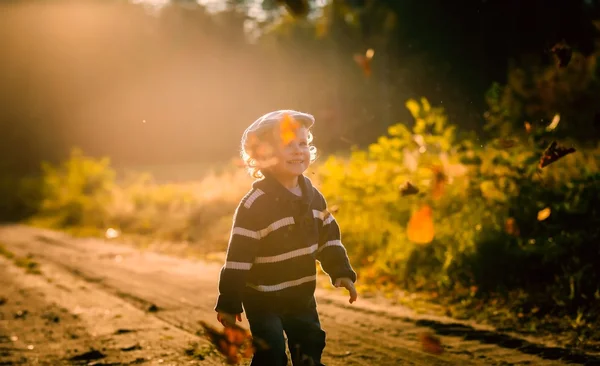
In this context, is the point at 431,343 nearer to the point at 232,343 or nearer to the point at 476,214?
the point at 232,343

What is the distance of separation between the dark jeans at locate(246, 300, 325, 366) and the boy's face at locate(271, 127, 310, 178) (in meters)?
0.70

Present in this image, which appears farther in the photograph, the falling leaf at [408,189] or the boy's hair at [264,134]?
the falling leaf at [408,189]

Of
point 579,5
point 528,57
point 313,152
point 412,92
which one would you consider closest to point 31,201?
point 412,92

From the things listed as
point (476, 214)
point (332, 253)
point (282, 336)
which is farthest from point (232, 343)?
point (476, 214)

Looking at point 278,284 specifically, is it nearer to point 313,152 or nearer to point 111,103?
point 313,152

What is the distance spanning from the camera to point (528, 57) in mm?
11125

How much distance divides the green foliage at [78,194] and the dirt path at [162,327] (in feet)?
24.7

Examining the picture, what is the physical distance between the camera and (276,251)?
9.73ft

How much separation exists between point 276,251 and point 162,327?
2626mm

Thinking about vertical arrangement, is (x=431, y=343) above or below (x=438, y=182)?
below

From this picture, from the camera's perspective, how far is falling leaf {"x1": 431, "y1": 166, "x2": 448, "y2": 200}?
6711mm

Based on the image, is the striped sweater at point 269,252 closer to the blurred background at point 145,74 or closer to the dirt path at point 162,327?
the dirt path at point 162,327

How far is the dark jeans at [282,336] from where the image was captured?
2939 mm

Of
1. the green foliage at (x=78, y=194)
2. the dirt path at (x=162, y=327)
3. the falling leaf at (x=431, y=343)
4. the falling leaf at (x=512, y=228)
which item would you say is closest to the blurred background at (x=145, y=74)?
the green foliage at (x=78, y=194)
